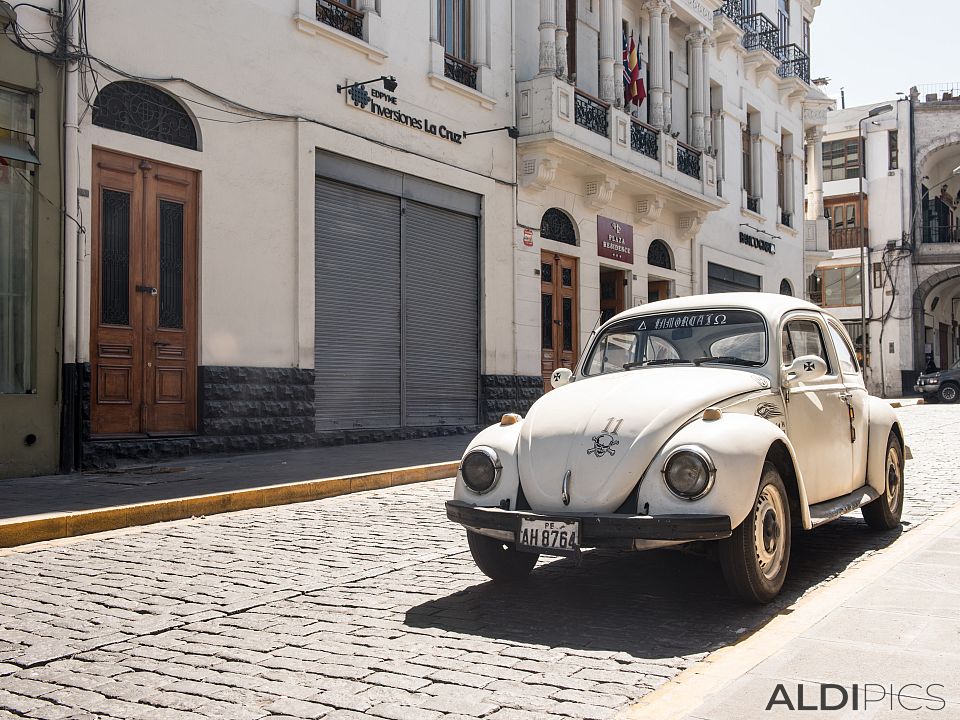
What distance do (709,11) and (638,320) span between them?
20.7 meters

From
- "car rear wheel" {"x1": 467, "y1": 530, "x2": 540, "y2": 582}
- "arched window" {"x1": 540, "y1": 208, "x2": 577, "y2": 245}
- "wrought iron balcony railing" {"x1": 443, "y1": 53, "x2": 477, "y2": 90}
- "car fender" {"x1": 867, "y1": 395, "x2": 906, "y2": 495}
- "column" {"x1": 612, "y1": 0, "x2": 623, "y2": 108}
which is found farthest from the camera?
"column" {"x1": 612, "y1": 0, "x2": 623, "y2": 108}

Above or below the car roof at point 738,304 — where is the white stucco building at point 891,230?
above

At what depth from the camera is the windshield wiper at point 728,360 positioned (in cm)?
604

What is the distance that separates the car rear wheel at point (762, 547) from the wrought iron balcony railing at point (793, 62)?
2810 cm

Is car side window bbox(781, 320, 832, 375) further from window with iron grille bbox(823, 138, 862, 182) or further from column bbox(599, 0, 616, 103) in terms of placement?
window with iron grille bbox(823, 138, 862, 182)

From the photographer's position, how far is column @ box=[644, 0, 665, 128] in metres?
22.3

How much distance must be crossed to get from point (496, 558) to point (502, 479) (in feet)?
1.81

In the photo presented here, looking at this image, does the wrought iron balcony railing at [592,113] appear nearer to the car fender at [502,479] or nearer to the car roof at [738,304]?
the car roof at [738,304]

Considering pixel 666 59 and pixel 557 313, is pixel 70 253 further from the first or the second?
pixel 666 59

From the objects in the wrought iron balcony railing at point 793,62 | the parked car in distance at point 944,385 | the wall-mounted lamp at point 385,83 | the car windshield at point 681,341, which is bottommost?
the parked car in distance at point 944,385

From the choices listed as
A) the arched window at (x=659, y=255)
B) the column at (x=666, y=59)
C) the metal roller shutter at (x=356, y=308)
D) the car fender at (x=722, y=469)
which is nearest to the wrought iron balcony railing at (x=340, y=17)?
the metal roller shutter at (x=356, y=308)

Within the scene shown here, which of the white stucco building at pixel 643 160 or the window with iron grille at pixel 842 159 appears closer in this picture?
the white stucco building at pixel 643 160

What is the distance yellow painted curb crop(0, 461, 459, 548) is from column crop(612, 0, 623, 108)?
39.1ft

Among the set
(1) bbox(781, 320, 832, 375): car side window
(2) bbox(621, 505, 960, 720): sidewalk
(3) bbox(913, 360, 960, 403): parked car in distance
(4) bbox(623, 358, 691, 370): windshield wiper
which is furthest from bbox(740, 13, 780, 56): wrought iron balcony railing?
(2) bbox(621, 505, 960, 720): sidewalk
